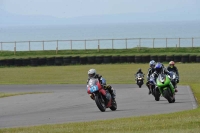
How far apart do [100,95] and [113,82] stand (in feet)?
66.8

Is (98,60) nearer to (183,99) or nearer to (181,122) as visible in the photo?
(183,99)

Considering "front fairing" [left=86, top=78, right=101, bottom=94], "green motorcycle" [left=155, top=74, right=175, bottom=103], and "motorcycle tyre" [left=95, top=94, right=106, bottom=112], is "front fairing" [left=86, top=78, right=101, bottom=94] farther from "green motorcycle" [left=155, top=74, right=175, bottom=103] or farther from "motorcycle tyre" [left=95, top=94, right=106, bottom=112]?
"green motorcycle" [left=155, top=74, right=175, bottom=103]

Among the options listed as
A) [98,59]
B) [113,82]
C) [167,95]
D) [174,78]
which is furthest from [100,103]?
[98,59]

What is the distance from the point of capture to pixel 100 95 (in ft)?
65.8

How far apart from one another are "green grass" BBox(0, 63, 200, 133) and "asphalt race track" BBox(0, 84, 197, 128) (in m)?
1.40

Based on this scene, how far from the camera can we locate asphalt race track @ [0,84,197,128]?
18641 millimetres

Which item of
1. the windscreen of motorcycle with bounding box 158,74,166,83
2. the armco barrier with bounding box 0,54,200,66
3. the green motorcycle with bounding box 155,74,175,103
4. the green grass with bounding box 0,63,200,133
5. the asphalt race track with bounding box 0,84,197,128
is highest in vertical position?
the armco barrier with bounding box 0,54,200,66

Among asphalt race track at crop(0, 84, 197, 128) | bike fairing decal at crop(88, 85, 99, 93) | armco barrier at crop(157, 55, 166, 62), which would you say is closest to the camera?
asphalt race track at crop(0, 84, 197, 128)

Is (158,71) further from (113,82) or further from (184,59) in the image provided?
(184,59)

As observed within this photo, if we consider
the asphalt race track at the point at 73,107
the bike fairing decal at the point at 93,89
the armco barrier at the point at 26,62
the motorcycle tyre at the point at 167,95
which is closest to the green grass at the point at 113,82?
the armco barrier at the point at 26,62

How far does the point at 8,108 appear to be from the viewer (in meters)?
23.3

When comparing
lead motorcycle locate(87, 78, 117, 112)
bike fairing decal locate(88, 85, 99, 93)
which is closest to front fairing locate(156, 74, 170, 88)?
lead motorcycle locate(87, 78, 117, 112)

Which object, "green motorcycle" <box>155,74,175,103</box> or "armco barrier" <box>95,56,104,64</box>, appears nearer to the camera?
"green motorcycle" <box>155,74,175,103</box>

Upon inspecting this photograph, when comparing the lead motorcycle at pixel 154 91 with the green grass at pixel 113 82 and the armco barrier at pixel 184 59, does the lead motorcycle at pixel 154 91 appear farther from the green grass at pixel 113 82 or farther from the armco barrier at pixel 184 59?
the armco barrier at pixel 184 59
